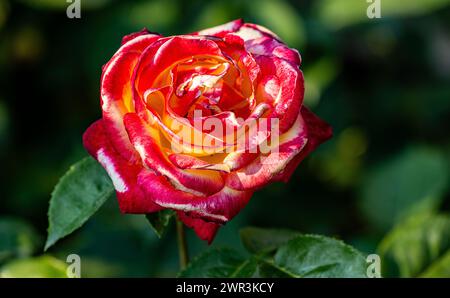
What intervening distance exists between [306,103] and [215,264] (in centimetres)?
98

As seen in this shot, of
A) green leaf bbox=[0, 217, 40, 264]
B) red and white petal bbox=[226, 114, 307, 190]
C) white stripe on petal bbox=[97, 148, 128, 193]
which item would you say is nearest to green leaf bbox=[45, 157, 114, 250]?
white stripe on petal bbox=[97, 148, 128, 193]

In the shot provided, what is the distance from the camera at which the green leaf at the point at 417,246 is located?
126 cm

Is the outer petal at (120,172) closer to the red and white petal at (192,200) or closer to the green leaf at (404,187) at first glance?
the red and white petal at (192,200)

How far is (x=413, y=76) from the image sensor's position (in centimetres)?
240

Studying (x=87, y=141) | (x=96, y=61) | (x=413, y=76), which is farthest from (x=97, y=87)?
(x=87, y=141)

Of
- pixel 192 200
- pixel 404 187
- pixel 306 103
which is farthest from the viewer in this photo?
pixel 306 103

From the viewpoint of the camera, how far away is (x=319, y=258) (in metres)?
1.02

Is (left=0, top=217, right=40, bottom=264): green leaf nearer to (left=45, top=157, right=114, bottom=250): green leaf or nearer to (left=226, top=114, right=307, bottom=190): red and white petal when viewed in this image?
(left=45, top=157, right=114, bottom=250): green leaf

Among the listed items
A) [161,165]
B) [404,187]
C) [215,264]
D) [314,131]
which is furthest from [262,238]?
[404,187]

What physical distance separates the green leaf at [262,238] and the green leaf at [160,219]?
0.25m

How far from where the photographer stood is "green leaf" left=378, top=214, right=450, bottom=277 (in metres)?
1.26

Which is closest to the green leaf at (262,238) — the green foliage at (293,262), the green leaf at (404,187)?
the green foliage at (293,262)

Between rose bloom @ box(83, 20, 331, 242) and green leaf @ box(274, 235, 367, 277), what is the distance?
0.46ft

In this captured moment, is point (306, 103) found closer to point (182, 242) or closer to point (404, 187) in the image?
point (404, 187)
